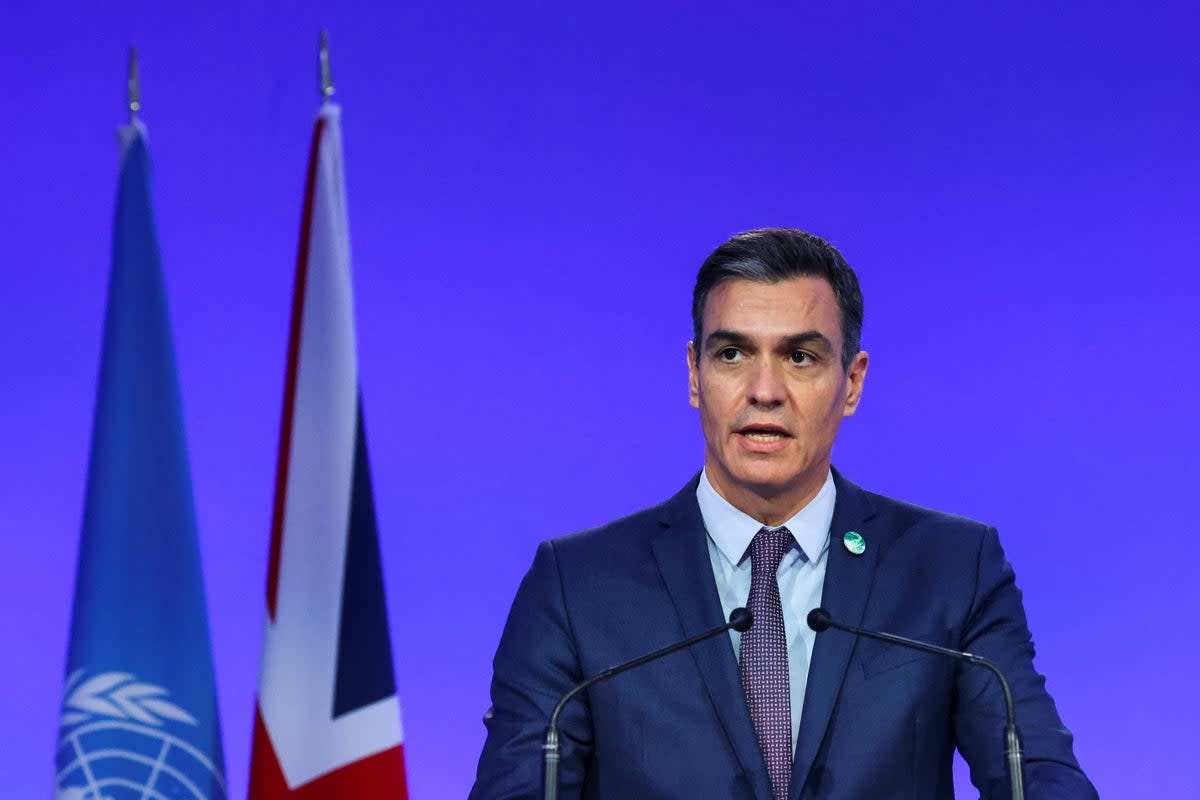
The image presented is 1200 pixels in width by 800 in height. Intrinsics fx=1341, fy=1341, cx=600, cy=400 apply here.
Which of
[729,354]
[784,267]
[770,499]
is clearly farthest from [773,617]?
[784,267]

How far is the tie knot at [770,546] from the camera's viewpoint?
2309 mm

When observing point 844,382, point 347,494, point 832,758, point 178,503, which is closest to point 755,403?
point 844,382

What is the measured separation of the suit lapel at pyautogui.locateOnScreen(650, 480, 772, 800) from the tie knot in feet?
0.27

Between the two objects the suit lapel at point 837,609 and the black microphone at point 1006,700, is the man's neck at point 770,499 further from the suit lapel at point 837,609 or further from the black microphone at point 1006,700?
the black microphone at point 1006,700

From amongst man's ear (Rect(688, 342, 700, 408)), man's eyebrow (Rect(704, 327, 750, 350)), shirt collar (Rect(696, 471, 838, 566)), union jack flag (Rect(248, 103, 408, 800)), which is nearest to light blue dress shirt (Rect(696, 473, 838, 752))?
shirt collar (Rect(696, 471, 838, 566))

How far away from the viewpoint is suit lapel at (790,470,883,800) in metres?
2.09

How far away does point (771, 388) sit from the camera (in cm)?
226

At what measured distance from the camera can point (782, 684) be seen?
218 centimetres

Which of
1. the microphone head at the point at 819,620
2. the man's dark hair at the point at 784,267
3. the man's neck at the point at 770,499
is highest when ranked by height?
the man's dark hair at the point at 784,267

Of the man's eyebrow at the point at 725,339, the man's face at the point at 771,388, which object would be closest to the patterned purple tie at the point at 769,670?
the man's face at the point at 771,388

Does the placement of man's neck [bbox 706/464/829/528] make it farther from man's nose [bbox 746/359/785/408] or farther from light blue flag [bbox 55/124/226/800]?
light blue flag [bbox 55/124/226/800]

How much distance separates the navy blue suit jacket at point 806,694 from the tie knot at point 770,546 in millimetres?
85

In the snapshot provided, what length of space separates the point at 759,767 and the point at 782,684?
0.51 feet

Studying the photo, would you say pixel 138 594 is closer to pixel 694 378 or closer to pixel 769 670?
pixel 694 378
